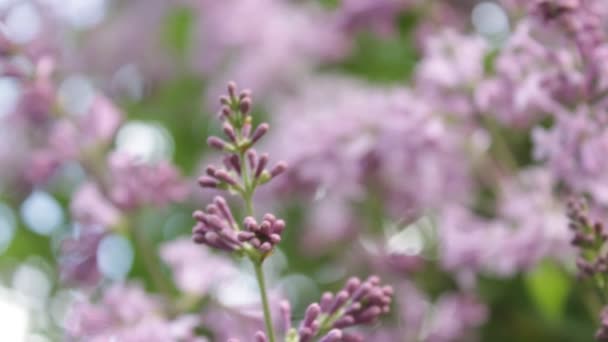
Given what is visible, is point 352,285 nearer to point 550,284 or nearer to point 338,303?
point 338,303

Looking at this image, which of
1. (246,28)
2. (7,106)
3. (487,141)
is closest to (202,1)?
(246,28)

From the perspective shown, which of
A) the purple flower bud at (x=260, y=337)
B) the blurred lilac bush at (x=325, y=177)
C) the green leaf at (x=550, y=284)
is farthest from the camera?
the green leaf at (x=550, y=284)

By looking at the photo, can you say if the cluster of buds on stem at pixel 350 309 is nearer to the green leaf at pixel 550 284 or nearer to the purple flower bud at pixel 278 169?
the purple flower bud at pixel 278 169

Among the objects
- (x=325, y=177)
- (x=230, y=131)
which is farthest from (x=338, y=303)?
(x=325, y=177)

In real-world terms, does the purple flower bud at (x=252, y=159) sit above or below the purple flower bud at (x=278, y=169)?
above

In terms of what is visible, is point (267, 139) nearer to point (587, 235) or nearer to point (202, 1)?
point (202, 1)

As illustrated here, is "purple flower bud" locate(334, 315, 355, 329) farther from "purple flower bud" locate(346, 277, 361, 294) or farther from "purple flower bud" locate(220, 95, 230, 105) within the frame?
"purple flower bud" locate(220, 95, 230, 105)

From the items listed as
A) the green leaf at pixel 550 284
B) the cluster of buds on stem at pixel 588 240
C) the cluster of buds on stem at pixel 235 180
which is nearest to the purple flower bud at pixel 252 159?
the cluster of buds on stem at pixel 235 180

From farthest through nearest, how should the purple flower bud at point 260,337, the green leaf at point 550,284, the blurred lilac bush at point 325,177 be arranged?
the green leaf at point 550,284
the blurred lilac bush at point 325,177
the purple flower bud at point 260,337
